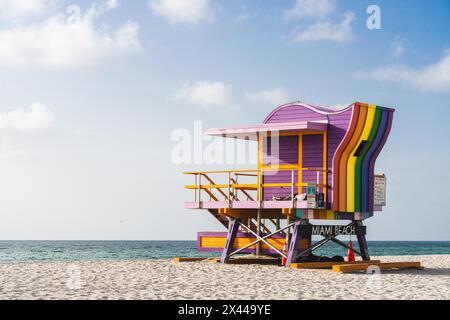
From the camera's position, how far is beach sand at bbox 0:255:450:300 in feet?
52.4

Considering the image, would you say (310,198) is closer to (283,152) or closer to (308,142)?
(308,142)

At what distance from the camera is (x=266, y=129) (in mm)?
24078

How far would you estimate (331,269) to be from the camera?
2330 cm

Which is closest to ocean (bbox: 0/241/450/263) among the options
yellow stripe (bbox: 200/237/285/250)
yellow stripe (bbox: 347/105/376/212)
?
yellow stripe (bbox: 200/237/285/250)

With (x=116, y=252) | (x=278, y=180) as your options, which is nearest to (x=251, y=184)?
(x=278, y=180)

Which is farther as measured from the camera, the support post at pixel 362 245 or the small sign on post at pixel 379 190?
the support post at pixel 362 245

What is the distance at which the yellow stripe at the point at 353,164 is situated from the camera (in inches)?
939

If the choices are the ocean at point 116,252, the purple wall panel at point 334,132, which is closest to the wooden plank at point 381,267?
the purple wall panel at point 334,132

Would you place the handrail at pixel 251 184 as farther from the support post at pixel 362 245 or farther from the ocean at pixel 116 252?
the ocean at pixel 116 252

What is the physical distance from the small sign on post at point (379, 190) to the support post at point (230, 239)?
451cm

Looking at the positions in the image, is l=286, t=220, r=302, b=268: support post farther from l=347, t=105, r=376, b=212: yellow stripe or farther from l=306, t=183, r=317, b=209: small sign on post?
l=347, t=105, r=376, b=212: yellow stripe

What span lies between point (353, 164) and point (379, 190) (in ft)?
7.08
